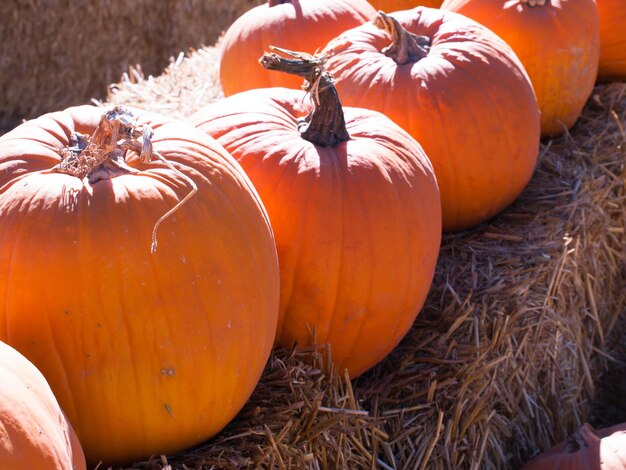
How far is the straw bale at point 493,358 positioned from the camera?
1847mm

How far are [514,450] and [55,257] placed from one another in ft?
4.98

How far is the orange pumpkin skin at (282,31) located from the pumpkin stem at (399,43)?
384 mm

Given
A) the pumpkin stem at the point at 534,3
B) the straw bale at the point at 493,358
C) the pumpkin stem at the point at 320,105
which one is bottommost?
the straw bale at the point at 493,358

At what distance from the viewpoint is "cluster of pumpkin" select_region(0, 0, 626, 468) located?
4.83 ft

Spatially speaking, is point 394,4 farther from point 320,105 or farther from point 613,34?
point 320,105

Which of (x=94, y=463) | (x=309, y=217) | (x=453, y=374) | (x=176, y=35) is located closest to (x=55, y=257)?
(x=94, y=463)

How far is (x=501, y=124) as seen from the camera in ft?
8.29

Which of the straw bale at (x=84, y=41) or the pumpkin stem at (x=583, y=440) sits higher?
the straw bale at (x=84, y=41)

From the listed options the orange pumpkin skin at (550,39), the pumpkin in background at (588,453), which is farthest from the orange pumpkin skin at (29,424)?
the orange pumpkin skin at (550,39)

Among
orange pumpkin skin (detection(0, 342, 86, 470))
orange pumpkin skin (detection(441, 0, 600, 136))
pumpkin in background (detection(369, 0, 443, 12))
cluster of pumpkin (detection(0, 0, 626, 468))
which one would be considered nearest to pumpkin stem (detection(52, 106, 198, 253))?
cluster of pumpkin (detection(0, 0, 626, 468))

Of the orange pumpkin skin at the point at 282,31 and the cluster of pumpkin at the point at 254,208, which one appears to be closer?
the cluster of pumpkin at the point at 254,208

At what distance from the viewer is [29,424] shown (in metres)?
1.20

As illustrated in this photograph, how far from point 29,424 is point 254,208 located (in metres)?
0.64

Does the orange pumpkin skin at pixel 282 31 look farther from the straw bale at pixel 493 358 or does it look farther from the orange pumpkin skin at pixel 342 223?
the orange pumpkin skin at pixel 342 223
